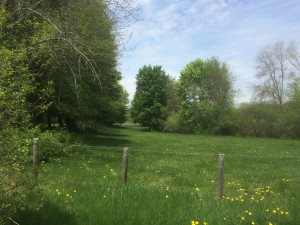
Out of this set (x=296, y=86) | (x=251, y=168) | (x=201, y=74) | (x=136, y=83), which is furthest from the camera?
(x=136, y=83)

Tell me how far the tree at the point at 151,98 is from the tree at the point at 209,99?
7.69m

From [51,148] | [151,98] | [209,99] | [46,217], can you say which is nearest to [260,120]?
[209,99]

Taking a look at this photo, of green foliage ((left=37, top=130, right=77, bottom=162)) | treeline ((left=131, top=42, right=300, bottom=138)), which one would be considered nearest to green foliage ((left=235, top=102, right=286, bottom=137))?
treeline ((left=131, top=42, right=300, bottom=138))

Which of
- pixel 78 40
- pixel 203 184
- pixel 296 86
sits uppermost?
pixel 296 86

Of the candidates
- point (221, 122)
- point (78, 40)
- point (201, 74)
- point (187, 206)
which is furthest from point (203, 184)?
point (201, 74)

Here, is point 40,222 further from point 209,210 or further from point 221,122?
point 221,122

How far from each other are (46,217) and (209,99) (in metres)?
68.1

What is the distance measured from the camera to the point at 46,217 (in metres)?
6.69

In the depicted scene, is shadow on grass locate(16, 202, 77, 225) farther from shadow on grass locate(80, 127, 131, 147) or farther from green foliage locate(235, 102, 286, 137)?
green foliage locate(235, 102, 286, 137)

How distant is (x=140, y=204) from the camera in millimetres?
Result: 7586

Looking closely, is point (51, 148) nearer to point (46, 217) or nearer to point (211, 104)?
point (46, 217)

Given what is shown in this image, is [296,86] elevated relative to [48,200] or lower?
elevated

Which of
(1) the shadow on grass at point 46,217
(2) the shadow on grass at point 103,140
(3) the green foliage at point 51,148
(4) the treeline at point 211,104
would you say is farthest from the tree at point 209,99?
(1) the shadow on grass at point 46,217

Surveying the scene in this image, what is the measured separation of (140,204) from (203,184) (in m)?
5.43
